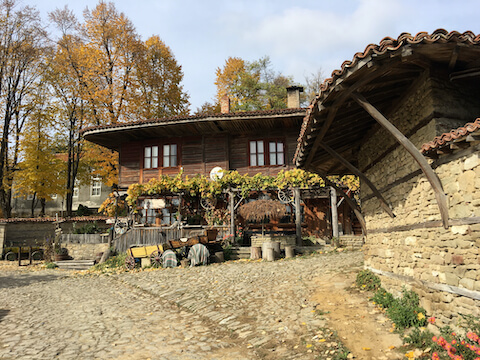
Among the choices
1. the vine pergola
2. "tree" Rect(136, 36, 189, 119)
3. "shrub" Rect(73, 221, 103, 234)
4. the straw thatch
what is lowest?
"shrub" Rect(73, 221, 103, 234)

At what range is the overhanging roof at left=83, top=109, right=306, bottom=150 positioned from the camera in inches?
704

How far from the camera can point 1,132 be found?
25625 mm

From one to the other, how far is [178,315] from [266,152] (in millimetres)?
12239

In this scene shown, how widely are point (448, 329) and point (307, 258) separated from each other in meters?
8.78

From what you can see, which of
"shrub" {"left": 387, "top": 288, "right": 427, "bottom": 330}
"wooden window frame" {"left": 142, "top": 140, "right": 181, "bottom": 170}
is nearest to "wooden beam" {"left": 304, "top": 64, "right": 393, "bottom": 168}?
"shrub" {"left": 387, "top": 288, "right": 427, "bottom": 330}

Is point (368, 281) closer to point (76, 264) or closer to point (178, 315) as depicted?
point (178, 315)

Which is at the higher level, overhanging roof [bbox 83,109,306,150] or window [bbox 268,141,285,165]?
overhanging roof [bbox 83,109,306,150]

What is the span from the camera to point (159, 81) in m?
26.8

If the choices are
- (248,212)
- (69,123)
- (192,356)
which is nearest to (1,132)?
(69,123)

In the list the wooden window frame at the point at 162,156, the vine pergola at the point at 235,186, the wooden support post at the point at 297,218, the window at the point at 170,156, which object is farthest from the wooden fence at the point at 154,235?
the window at the point at 170,156

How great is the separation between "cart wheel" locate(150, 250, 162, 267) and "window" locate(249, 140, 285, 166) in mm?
7141

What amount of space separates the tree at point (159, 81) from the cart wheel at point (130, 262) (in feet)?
43.2

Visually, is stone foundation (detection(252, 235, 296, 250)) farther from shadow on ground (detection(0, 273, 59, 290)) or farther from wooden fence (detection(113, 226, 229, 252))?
shadow on ground (detection(0, 273, 59, 290))

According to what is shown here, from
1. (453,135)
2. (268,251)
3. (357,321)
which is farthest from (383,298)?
(268,251)
